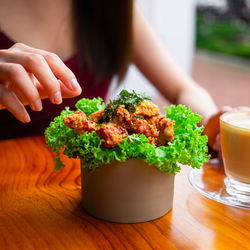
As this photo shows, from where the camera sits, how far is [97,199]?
734 millimetres

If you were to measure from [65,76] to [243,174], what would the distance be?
19.0 inches

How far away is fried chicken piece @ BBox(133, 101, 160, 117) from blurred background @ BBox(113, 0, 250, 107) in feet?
9.39

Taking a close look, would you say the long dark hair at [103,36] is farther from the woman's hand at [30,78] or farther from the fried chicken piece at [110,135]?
the fried chicken piece at [110,135]

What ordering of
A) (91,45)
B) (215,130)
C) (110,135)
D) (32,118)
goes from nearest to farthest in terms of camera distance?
(110,135), (215,130), (32,118), (91,45)

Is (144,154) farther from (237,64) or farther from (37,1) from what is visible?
(237,64)

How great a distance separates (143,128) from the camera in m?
0.72

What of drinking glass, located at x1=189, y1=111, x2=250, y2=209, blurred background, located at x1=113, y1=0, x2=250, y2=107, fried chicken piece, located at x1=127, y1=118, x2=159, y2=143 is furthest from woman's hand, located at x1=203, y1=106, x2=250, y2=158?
blurred background, located at x1=113, y1=0, x2=250, y2=107

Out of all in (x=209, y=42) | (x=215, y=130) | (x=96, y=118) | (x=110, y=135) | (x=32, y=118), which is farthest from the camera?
(x=209, y=42)

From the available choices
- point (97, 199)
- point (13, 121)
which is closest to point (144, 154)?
point (97, 199)

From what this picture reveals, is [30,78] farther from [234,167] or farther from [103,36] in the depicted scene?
[103,36]

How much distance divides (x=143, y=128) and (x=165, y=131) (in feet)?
0.15

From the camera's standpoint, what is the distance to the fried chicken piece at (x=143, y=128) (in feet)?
2.35

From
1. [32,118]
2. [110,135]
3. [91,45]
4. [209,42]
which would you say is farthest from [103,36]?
[209,42]

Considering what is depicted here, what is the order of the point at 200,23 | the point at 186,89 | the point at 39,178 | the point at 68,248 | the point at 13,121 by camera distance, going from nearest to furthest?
the point at 68,248 < the point at 39,178 < the point at 13,121 < the point at 186,89 < the point at 200,23
